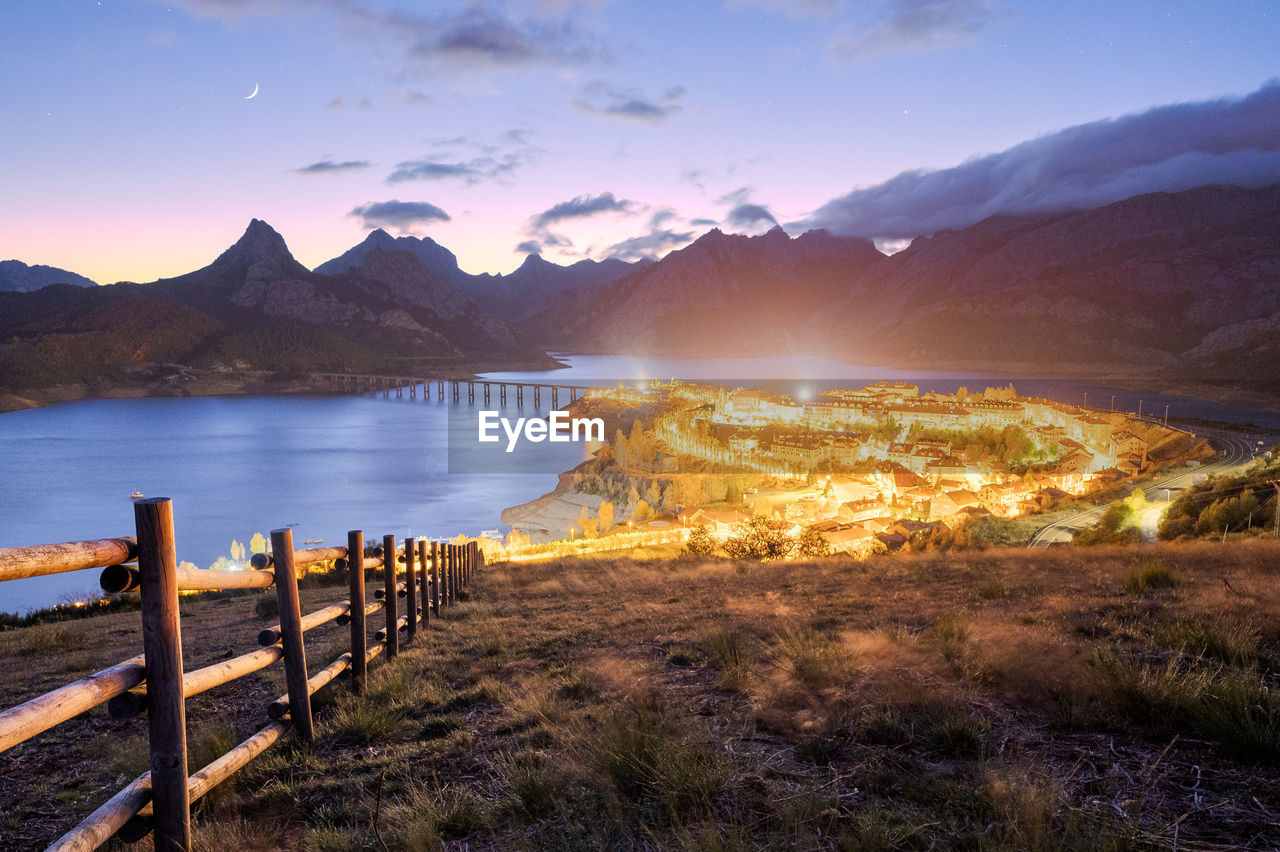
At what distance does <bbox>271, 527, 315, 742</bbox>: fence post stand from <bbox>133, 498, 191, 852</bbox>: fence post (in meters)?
1.24

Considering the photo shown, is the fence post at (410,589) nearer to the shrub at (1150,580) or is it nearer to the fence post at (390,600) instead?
the fence post at (390,600)

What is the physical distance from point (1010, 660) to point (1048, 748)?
133 cm

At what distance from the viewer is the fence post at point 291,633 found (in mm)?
4145

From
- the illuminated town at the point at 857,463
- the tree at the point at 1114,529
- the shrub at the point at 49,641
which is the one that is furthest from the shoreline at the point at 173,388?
the shrub at the point at 49,641

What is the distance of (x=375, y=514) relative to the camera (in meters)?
65.0

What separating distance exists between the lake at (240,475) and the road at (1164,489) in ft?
101

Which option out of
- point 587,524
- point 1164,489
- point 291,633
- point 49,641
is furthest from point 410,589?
point 1164,489

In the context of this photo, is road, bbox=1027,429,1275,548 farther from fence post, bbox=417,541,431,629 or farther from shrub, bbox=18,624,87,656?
shrub, bbox=18,624,87,656

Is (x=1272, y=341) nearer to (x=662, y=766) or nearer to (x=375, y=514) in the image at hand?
(x=375, y=514)

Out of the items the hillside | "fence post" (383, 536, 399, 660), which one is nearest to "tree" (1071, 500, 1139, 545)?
the hillside

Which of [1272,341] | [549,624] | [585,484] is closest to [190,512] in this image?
[585,484]

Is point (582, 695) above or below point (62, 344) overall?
below

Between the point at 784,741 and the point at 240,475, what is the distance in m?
94.8

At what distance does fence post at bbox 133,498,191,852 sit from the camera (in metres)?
2.72
